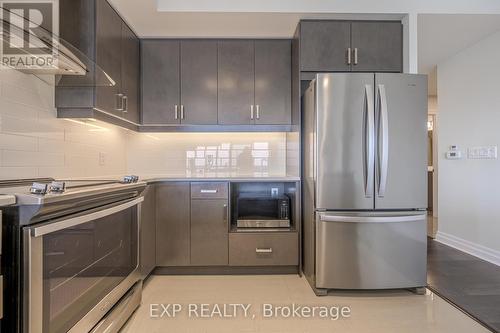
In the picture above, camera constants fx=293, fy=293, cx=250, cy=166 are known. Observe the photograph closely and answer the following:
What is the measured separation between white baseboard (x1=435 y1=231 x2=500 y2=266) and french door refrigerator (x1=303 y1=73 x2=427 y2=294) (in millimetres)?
1399

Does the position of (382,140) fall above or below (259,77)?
below

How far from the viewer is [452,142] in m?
3.69

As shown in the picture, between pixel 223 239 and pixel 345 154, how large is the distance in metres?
1.32

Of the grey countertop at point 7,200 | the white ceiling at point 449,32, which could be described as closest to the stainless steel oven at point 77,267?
the grey countertop at point 7,200

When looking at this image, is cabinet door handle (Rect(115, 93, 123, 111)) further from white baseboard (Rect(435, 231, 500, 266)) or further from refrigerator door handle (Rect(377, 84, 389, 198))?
white baseboard (Rect(435, 231, 500, 266))

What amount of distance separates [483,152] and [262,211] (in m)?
2.51

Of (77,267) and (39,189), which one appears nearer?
(39,189)

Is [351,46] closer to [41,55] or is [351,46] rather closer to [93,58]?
[93,58]

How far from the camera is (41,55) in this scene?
155cm

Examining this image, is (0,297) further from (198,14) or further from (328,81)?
(198,14)
